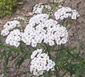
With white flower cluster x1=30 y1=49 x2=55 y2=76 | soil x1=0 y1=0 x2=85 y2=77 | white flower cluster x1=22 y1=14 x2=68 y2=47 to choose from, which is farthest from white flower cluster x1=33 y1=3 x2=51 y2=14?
white flower cluster x1=30 y1=49 x2=55 y2=76

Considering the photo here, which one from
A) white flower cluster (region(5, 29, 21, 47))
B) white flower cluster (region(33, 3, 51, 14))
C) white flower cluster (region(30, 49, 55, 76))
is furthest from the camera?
white flower cluster (region(33, 3, 51, 14))

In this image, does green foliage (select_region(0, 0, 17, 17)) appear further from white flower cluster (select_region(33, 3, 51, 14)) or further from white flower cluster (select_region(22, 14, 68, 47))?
white flower cluster (select_region(22, 14, 68, 47))

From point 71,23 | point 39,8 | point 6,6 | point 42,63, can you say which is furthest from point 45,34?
point 6,6

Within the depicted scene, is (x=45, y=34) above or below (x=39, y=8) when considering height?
below

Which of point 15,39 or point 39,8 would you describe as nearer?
point 15,39

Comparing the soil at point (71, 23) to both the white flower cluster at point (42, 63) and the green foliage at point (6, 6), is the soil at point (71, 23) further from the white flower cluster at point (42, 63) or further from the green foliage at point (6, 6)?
the white flower cluster at point (42, 63)

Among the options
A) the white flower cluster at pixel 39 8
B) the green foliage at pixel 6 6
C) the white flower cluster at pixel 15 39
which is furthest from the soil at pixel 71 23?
the white flower cluster at pixel 15 39

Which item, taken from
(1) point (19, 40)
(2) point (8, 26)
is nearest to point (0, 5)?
(2) point (8, 26)

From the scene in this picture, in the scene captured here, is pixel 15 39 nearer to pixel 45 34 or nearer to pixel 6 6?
pixel 45 34
